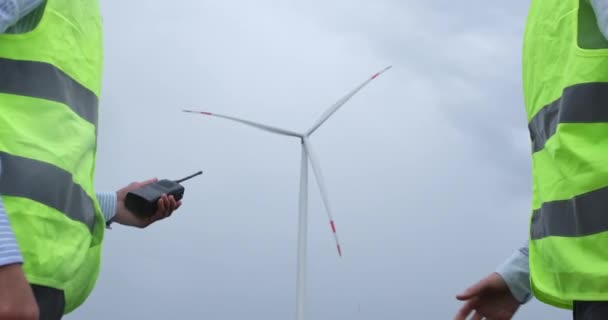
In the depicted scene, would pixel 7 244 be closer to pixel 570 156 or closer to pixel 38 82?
pixel 38 82

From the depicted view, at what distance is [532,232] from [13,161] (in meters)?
2.66

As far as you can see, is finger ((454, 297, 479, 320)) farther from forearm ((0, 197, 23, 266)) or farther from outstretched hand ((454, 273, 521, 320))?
forearm ((0, 197, 23, 266))

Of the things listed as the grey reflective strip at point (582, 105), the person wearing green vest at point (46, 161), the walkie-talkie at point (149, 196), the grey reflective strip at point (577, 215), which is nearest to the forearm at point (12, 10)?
the person wearing green vest at point (46, 161)

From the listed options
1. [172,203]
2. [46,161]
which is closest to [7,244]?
[46,161]

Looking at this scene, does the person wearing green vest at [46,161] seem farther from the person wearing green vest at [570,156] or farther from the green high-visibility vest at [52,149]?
the person wearing green vest at [570,156]

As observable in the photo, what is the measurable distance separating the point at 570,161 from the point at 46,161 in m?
2.37

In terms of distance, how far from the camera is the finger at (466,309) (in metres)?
4.92

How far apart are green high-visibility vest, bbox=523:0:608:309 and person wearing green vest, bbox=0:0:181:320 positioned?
2285 mm

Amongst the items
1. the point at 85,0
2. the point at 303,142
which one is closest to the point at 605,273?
the point at 85,0

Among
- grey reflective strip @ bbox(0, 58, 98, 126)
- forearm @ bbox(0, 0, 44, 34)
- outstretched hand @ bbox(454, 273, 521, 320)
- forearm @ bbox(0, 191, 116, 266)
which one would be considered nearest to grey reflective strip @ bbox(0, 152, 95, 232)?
forearm @ bbox(0, 191, 116, 266)

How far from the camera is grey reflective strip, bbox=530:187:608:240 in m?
3.21

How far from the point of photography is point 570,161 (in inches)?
135

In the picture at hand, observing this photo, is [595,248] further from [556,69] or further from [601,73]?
[556,69]

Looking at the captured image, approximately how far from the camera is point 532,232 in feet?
13.4
